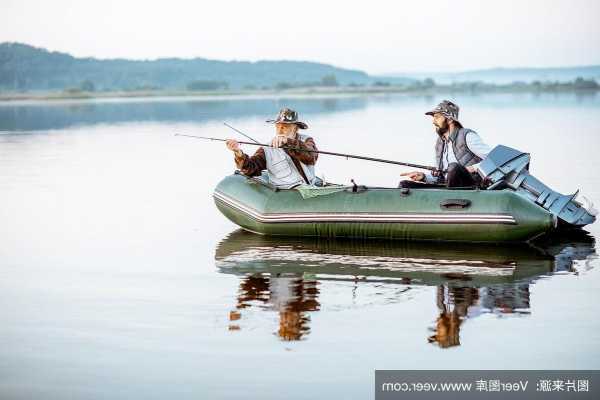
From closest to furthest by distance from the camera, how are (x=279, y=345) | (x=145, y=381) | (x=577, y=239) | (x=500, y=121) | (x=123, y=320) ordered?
(x=145, y=381) → (x=279, y=345) → (x=123, y=320) → (x=577, y=239) → (x=500, y=121)

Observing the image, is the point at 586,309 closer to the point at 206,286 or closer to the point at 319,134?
the point at 206,286

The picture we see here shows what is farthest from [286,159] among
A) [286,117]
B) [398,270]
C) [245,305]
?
[245,305]

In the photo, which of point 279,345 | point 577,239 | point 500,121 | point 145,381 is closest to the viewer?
point 145,381

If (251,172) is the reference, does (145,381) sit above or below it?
below

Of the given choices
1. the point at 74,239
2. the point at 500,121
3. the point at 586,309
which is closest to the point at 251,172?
the point at 74,239

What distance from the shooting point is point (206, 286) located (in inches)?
349

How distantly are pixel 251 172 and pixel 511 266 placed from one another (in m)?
2.84

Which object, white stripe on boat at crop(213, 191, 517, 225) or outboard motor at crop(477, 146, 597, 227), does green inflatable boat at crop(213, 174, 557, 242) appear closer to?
white stripe on boat at crop(213, 191, 517, 225)

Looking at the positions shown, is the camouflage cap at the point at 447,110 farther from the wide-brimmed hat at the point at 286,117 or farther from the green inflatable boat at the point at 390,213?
the wide-brimmed hat at the point at 286,117

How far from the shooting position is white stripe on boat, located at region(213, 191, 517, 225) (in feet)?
32.5

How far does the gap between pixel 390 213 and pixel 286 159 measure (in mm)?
1281

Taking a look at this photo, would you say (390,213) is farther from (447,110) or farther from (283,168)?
(283,168)

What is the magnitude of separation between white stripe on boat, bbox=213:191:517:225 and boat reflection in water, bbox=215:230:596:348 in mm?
228

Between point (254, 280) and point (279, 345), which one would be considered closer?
point (279, 345)
